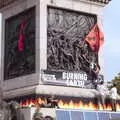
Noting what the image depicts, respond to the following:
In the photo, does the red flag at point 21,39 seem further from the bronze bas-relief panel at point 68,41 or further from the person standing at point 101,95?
the person standing at point 101,95

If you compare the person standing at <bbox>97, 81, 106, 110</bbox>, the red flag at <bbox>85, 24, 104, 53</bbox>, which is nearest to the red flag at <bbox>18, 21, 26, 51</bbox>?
the red flag at <bbox>85, 24, 104, 53</bbox>

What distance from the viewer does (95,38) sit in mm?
32312

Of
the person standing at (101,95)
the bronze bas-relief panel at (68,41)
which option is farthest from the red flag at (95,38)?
the person standing at (101,95)

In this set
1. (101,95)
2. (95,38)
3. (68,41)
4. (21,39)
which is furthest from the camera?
(95,38)

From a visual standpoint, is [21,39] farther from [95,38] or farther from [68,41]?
[95,38]

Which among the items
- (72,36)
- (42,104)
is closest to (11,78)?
(72,36)

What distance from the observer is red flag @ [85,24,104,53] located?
32125mm

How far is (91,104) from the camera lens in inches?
1200

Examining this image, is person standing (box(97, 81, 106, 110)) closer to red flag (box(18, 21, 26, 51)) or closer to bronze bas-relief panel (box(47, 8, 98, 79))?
bronze bas-relief panel (box(47, 8, 98, 79))

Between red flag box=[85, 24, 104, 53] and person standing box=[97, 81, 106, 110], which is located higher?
red flag box=[85, 24, 104, 53]

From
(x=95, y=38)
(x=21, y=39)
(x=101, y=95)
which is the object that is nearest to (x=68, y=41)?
(x=95, y=38)

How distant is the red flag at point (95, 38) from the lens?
32125mm

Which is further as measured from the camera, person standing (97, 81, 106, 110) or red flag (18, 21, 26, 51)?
red flag (18, 21, 26, 51)

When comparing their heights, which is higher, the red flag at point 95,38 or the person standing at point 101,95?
the red flag at point 95,38
